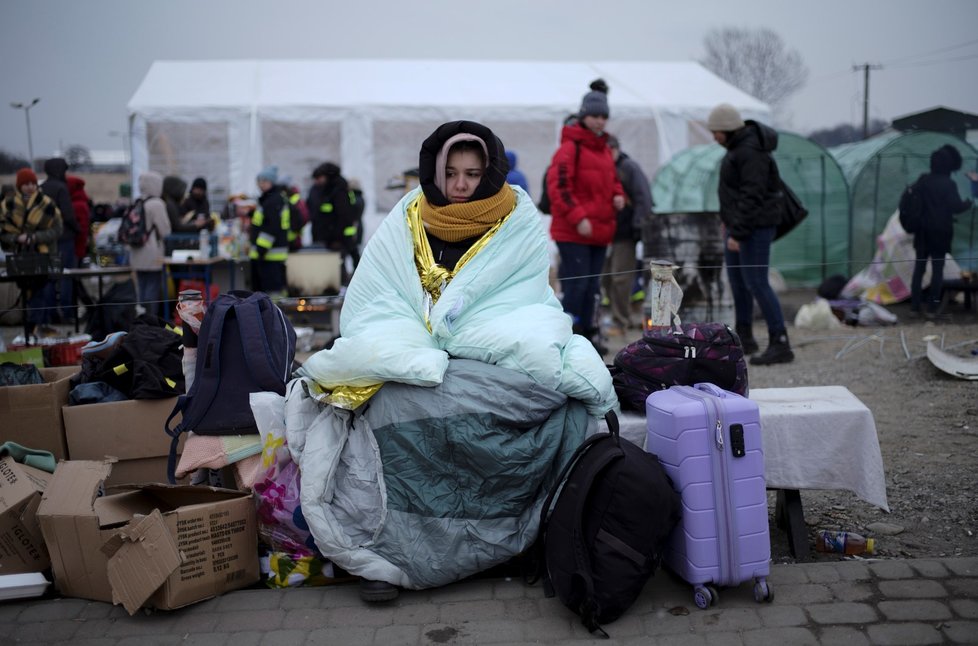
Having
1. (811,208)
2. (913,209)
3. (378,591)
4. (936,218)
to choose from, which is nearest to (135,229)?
(378,591)

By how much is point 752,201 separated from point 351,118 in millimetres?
9401

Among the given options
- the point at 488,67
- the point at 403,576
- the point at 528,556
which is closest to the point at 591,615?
the point at 528,556

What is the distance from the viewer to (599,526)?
2.90 m

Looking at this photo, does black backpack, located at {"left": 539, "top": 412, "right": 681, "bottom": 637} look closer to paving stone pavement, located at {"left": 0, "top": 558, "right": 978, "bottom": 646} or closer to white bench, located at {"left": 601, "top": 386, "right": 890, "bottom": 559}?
paving stone pavement, located at {"left": 0, "top": 558, "right": 978, "bottom": 646}

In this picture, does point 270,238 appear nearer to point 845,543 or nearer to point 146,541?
point 146,541

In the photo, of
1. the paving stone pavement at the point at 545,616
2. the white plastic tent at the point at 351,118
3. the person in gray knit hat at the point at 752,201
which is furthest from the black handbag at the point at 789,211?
the white plastic tent at the point at 351,118

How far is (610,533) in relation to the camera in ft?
9.47

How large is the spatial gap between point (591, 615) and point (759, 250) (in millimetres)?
4386

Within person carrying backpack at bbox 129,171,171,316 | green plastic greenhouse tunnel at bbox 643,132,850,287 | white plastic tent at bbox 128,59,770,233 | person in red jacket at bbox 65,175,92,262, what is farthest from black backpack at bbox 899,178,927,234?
person in red jacket at bbox 65,175,92,262

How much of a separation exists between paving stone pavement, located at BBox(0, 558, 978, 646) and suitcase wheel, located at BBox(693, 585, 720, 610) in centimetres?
2

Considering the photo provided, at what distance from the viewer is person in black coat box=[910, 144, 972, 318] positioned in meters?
9.27

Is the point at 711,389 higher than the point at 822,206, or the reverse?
the point at 822,206

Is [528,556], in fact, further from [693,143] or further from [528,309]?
[693,143]

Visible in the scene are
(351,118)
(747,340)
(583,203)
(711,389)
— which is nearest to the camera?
(711,389)
